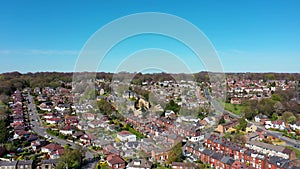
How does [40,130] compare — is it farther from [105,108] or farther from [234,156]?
[234,156]

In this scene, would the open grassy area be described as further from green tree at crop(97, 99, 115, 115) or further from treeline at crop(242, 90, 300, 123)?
green tree at crop(97, 99, 115, 115)

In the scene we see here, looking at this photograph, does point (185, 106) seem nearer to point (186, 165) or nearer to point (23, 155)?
point (186, 165)

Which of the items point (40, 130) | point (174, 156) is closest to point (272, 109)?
point (174, 156)

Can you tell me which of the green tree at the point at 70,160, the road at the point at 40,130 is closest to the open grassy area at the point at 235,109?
the road at the point at 40,130

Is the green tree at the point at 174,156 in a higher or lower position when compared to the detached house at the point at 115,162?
higher

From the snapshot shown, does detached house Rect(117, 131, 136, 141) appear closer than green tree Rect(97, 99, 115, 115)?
Yes

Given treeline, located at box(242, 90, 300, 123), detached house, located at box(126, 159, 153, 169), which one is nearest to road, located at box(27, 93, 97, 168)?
detached house, located at box(126, 159, 153, 169)

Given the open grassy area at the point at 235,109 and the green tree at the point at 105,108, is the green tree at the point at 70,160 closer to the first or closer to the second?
the green tree at the point at 105,108

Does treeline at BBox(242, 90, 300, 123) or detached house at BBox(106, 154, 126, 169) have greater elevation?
treeline at BBox(242, 90, 300, 123)

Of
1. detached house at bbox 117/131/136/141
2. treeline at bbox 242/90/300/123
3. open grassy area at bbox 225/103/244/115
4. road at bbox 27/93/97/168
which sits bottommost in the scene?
road at bbox 27/93/97/168

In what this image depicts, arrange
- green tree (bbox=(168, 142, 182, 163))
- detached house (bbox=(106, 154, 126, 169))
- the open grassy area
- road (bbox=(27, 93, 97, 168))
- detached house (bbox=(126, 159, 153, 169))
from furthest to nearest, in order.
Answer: the open grassy area
road (bbox=(27, 93, 97, 168))
green tree (bbox=(168, 142, 182, 163))
detached house (bbox=(106, 154, 126, 169))
detached house (bbox=(126, 159, 153, 169))

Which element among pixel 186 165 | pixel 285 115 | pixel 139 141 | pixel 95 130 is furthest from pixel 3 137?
pixel 285 115

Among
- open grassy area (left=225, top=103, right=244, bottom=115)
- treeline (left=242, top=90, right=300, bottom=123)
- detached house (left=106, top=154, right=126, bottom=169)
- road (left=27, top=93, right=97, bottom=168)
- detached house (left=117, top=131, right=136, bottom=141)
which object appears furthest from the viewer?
open grassy area (left=225, top=103, right=244, bottom=115)
